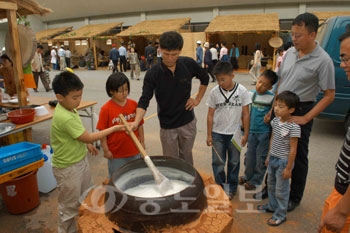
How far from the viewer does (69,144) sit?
2.20 m

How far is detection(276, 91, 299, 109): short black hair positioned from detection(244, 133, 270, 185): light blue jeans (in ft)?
2.15

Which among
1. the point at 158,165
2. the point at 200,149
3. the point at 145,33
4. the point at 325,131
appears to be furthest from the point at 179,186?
the point at 145,33

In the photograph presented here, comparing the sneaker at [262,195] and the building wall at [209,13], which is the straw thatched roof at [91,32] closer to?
the building wall at [209,13]

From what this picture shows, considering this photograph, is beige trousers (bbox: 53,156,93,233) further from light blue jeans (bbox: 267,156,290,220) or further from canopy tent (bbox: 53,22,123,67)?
canopy tent (bbox: 53,22,123,67)

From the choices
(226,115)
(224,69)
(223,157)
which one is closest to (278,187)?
(223,157)

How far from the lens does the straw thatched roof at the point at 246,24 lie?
13.6 metres

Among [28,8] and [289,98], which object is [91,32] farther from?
[289,98]

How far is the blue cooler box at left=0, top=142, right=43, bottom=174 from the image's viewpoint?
2475 millimetres

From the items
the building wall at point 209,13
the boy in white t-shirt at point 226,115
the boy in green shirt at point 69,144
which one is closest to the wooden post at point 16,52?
the boy in green shirt at point 69,144

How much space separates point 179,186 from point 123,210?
19.7 inches

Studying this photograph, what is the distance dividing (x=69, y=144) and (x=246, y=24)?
46.5 ft

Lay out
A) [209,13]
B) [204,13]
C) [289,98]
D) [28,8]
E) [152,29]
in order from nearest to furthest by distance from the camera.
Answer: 1. [289,98]
2. [28,8]
3. [152,29]
4. [209,13]
5. [204,13]

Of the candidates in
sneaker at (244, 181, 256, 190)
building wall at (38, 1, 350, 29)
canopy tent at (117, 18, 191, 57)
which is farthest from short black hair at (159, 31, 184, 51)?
building wall at (38, 1, 350, 29)

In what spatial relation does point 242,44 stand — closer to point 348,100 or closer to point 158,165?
point 348,100
